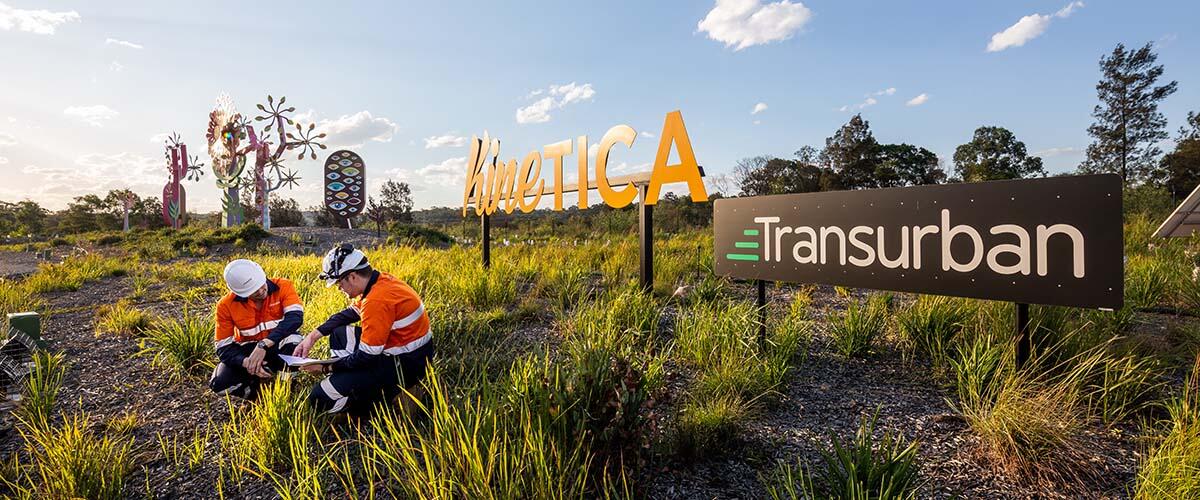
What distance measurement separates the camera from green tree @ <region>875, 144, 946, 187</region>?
43188mm

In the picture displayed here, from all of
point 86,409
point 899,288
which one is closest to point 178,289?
point 86,409

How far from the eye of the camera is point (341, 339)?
10.8ft

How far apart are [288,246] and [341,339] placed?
47.2 ft

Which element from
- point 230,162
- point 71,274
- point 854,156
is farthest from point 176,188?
point 854,156

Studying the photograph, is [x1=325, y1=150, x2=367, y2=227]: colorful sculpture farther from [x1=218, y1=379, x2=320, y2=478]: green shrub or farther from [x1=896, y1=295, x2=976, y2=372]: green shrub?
[x1=896, y1=295, x2=976, y2=372]: green shrub

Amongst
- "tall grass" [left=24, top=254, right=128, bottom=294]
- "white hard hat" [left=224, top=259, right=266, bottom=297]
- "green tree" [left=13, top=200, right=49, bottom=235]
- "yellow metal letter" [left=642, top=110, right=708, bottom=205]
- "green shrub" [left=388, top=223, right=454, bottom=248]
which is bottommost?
"tall grass" [left=24, top=254, right=128, bottom=294]

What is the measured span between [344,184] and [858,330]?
23.0m

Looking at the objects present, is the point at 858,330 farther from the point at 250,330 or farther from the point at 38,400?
the point at 38,400

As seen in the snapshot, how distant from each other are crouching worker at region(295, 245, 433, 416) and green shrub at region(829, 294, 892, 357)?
296 cm

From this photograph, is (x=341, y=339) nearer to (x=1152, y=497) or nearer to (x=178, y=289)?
(x=1152, y=497)

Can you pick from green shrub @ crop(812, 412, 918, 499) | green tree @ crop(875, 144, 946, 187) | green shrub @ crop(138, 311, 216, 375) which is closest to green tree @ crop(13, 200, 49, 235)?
green shrub @ crop(138, 311, 216, 375)

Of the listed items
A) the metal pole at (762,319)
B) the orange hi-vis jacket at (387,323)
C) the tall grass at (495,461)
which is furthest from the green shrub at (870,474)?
the orange hi-vis jacket at (387,323)

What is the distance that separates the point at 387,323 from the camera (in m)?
2.81

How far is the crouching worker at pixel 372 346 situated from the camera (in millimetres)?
2797
